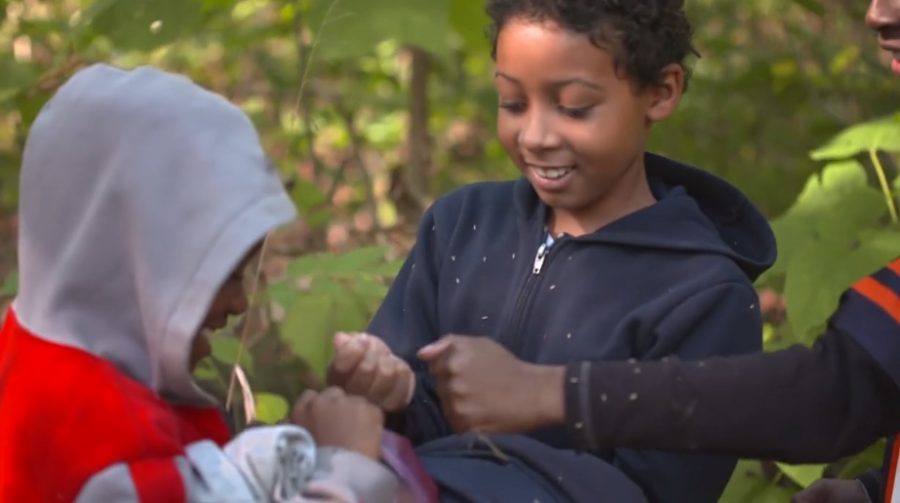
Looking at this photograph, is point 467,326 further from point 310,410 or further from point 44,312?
point 44,312

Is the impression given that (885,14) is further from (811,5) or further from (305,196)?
(305,196)

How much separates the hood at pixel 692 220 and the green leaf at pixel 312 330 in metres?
0.80

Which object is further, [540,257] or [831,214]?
[831,214]

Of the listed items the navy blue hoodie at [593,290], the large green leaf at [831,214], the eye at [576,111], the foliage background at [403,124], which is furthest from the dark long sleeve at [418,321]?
the large green leaf at [831,214]

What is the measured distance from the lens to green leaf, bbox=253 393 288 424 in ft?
11.0

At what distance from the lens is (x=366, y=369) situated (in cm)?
230

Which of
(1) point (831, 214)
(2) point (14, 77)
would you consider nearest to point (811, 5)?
(1) point (831, 214)

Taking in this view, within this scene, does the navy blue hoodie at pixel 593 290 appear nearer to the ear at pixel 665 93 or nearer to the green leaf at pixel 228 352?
the ear at pixel 665 93

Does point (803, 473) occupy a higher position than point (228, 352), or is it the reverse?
point (228, 352)

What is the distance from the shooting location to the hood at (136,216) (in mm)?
1901

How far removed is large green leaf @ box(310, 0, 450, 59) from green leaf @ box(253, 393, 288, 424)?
737mm

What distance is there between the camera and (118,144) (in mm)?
1903

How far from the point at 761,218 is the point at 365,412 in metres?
0.86

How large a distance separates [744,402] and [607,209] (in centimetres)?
62
